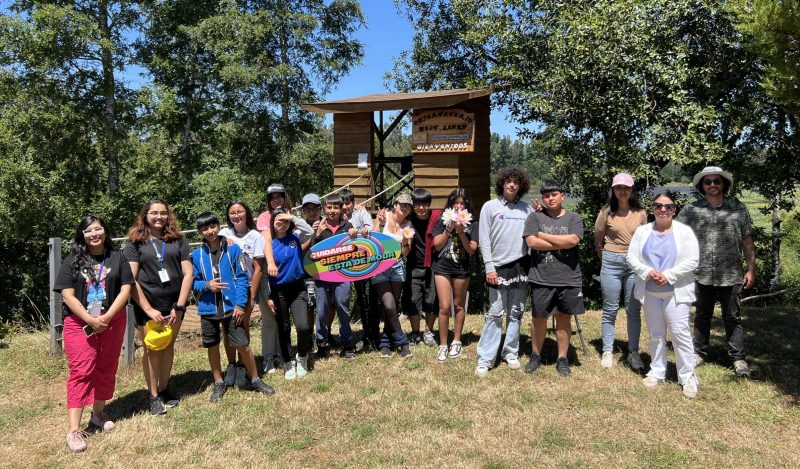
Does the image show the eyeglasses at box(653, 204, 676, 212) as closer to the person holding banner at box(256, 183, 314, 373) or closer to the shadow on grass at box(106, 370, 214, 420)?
the person holding banner at box(256, 183, 314, 373)

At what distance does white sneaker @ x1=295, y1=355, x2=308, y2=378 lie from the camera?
4867 mm

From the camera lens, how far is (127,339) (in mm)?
5281

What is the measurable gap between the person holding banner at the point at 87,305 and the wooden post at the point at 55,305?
83.0 inches

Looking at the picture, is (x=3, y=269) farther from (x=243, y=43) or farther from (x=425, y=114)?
(x=425, y=114)

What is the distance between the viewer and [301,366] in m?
4.91

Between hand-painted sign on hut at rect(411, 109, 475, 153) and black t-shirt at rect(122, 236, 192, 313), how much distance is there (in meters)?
4.76

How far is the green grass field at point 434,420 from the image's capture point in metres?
3.35

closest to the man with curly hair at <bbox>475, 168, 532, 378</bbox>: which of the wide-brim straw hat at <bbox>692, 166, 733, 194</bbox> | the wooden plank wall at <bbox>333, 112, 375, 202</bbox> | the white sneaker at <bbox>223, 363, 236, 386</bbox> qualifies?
the wide-brim straw hat at <bbox>692, 166, 733, 194</bbox>

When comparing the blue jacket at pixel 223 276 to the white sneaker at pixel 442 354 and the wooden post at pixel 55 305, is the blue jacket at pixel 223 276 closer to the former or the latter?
the white sneaker at pixel 442 354

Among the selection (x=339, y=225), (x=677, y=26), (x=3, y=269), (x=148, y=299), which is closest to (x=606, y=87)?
(x=677, y=26)

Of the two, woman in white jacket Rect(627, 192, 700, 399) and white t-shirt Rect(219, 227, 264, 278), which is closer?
woman in white jacket Rect(627, 192, 700, 399)

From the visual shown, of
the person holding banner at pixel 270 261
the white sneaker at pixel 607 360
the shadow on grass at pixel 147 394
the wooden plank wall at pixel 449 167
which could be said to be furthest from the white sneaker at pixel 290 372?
the wooden plank wall at pixel 449 167

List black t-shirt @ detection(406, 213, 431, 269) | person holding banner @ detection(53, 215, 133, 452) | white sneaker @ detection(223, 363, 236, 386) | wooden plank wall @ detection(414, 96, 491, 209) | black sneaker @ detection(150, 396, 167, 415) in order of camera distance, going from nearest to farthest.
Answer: person holding banner @ detection(53, 215, 133, 452), black sneaker @ detection(150, 396, 167, 415), white sneaker @ detection(223, 363, 236, 386), black t-shirt @ detection(406, 213, 431, 269), wooden plank wall @ detection(414, 96, 491, 209)

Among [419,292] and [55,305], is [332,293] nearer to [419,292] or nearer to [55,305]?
[419,292]
